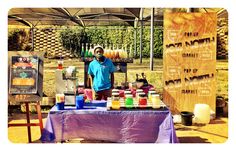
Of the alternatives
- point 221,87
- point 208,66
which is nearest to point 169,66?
point 208,66

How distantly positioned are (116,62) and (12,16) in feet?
7.80

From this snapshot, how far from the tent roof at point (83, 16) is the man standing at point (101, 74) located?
7.54 ft

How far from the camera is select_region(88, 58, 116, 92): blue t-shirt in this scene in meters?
5.75

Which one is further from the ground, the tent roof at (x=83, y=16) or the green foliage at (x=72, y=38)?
the tent roof at (x=83, y=16)

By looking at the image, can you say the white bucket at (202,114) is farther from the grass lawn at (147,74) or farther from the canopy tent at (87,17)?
the canopy tent at (87,17)

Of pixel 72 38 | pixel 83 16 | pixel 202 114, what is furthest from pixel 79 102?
pixel 83 16

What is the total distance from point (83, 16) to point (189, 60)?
2.99 metres

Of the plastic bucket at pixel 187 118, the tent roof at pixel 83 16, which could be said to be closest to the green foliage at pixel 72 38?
the tent roof at pixel 83 16

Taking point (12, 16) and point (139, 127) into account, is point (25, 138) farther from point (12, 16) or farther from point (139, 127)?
point (12, 16)

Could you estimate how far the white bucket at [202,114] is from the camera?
6.31m

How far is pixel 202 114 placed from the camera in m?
6.32

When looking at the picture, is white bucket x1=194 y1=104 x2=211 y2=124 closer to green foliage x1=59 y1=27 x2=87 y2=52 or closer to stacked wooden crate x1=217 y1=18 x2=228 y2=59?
stacked wooden crate x1=217 y1=18 x2=228 y2=59

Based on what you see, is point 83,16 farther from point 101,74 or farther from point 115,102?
point 115,102
